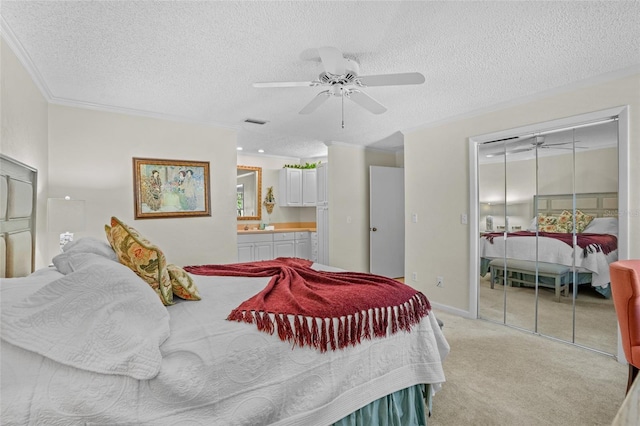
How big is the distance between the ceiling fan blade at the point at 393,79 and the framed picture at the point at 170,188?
2.48 meters

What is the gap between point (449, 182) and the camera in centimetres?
386

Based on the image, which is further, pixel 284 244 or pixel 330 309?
pixel 284 244

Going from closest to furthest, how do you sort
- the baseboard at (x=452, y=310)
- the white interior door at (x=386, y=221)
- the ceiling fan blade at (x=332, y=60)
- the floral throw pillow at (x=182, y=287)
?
1. the floral throw pillow at (x=182, y=287)
2. the ceiling fan blade at (x=332, y=60)
3. the baseboard at (x=452, y=310)
4. the white interior door at (x=386, y=221)

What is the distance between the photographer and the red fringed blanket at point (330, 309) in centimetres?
146

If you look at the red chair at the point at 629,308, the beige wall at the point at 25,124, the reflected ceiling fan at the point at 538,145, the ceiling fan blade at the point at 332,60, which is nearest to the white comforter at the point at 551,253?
the reflected ceiling fan at the point at 538,145

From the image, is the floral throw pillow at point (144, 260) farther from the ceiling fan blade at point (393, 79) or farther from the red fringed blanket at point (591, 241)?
the red fringed blanket at point (591, 241)

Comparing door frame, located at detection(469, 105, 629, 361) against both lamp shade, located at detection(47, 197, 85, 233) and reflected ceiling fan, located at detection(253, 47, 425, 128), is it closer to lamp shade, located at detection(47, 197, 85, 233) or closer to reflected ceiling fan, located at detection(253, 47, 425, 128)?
reflected ceiling fan, located at detection(253, 47, 425, 128)

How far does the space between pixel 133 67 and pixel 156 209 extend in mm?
1650

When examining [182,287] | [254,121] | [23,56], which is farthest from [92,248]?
[254,121]

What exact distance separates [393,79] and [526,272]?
8.46 ft

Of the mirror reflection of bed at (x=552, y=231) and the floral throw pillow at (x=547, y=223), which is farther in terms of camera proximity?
the floral throw pillow at (x=547, y=223)

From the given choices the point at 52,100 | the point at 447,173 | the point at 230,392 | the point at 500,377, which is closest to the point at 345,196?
the point at 447,173

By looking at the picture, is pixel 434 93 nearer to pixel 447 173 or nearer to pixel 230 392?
pixel 447 173

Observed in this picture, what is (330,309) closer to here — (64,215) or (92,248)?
(92,248)
